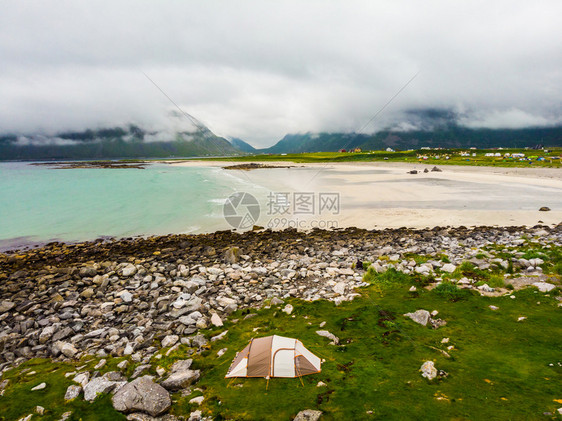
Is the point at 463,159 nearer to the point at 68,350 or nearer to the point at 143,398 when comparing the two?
the point at 143,398

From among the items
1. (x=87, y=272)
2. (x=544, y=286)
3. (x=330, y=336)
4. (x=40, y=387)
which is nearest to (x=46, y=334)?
(x=40, y=387)

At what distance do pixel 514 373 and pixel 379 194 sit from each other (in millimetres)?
33916

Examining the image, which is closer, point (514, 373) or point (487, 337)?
point (514, 373)

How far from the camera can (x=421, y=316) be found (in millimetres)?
8797

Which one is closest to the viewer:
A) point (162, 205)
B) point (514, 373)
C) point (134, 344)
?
point (514, 373)

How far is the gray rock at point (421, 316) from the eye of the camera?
8.64 meters

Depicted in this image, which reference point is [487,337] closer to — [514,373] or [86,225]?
[514,373]

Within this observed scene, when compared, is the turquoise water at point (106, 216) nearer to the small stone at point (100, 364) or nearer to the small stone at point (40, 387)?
the small stone at point (100, 364)

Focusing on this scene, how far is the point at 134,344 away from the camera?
8484mm

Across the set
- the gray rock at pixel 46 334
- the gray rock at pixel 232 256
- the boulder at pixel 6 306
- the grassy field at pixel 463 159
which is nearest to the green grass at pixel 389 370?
the gray rock at pixel 46 334

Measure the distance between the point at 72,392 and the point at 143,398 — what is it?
6.96 ft

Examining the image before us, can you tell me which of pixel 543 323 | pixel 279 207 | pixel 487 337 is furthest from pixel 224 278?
pixel 279 207

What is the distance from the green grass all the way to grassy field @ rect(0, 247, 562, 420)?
24 mm

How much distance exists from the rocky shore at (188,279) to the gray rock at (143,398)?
0.17 m
